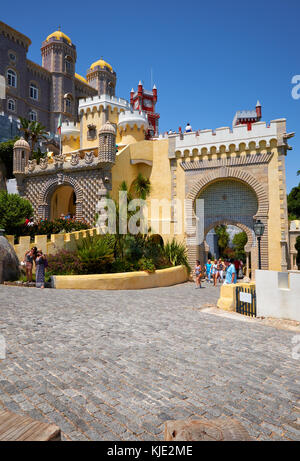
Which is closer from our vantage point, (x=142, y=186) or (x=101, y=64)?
(x=142, y=186)

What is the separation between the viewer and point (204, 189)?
20.1 meters

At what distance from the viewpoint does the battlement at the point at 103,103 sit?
2612 centimetres

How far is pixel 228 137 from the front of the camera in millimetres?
18969

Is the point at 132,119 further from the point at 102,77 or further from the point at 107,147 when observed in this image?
the point at 102,77

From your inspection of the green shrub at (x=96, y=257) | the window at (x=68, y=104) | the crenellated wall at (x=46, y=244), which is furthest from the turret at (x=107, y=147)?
the window at (x=68, y=104)

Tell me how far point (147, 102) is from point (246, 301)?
60992 millimetres

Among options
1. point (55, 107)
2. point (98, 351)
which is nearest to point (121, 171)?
point (98, 351)

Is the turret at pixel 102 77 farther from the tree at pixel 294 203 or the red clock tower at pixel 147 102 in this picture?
the tree at pixel 294 203

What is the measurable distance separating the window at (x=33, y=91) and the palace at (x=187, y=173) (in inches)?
905

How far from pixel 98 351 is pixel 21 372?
1348mm

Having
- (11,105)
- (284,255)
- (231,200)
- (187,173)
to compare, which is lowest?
(284,255)

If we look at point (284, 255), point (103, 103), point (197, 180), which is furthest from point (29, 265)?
point (103, 103)

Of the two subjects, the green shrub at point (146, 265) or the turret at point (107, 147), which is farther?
the turret at point (107, 147)
